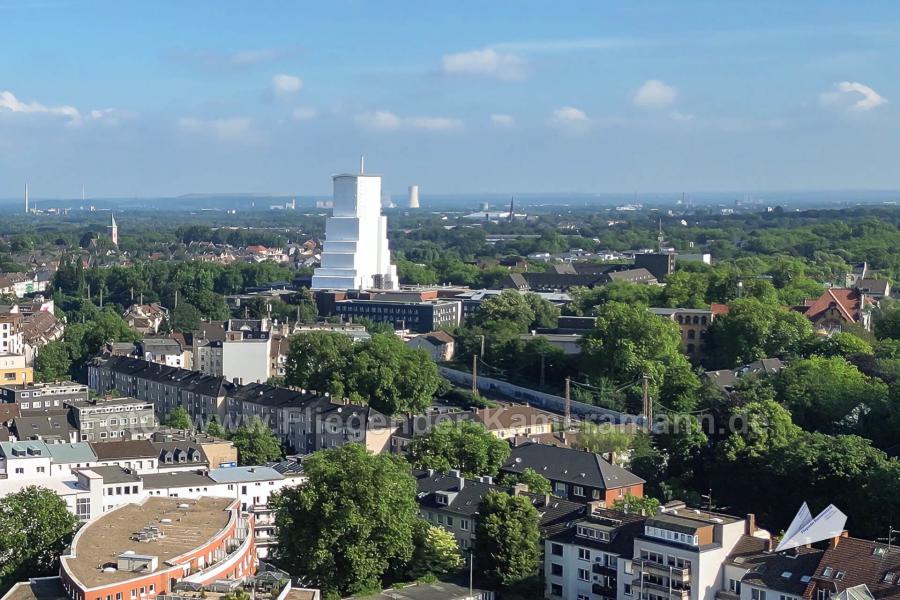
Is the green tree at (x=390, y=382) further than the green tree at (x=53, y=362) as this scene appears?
No

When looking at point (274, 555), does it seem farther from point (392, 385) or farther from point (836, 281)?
point (836, 281)

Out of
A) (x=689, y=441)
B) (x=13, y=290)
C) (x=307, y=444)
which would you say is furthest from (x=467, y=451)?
(x=13, y=290)

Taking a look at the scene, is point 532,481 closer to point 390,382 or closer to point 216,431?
point 216,431

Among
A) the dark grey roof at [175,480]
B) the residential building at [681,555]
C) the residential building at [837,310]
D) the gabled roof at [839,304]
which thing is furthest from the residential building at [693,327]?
the residential building at [681,555]

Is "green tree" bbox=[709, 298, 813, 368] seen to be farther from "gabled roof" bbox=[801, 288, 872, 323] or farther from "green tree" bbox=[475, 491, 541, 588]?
"green tree" bbox=[475, 491, 541, 588]

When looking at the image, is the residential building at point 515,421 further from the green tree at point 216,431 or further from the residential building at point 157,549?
the residential building at point 157,549

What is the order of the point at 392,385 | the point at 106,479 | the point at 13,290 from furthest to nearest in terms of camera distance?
the point at 13,290
the point at 392,385
the point at 106,479
